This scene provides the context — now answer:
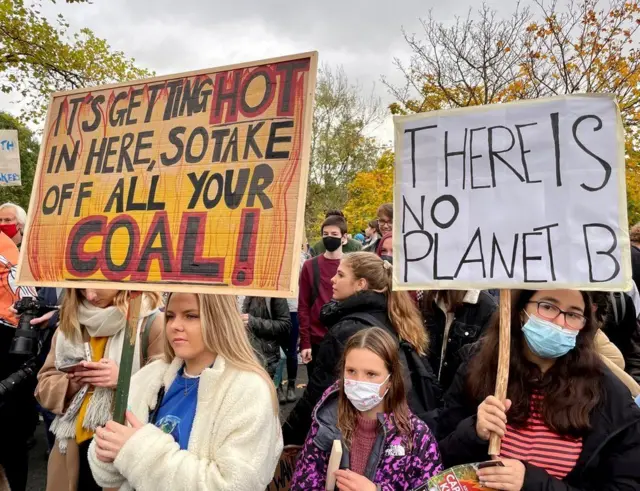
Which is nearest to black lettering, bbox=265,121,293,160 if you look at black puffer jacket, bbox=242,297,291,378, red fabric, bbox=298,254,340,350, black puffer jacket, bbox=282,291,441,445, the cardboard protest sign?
the cardboard protest sign

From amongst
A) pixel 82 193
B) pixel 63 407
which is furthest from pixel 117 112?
pixel 63 407

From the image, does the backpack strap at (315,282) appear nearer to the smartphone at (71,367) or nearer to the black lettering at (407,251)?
the smartphone at (71,367)

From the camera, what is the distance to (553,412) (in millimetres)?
1843

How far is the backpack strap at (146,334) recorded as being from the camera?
255cm

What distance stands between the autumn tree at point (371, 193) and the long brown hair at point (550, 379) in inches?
597

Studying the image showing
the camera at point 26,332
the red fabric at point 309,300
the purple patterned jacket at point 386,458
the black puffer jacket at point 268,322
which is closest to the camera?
the purple patterned jacket at point 386,458

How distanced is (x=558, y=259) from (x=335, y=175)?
2327 cm

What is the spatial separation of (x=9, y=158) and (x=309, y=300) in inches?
172

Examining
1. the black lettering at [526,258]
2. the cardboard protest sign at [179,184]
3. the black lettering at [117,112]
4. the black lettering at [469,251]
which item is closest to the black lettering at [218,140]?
the cardboard protest sign at [179,184]

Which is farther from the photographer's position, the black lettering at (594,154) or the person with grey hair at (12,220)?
the person with grey hair at (12,220)

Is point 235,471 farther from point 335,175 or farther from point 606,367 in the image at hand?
point 335,175

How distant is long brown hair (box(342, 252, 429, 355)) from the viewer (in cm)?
280

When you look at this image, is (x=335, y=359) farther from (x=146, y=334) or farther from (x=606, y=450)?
(x=606, y=450)

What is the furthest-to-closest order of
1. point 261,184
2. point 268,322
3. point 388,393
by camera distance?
point 268,322, point 388,393, point 261,184
